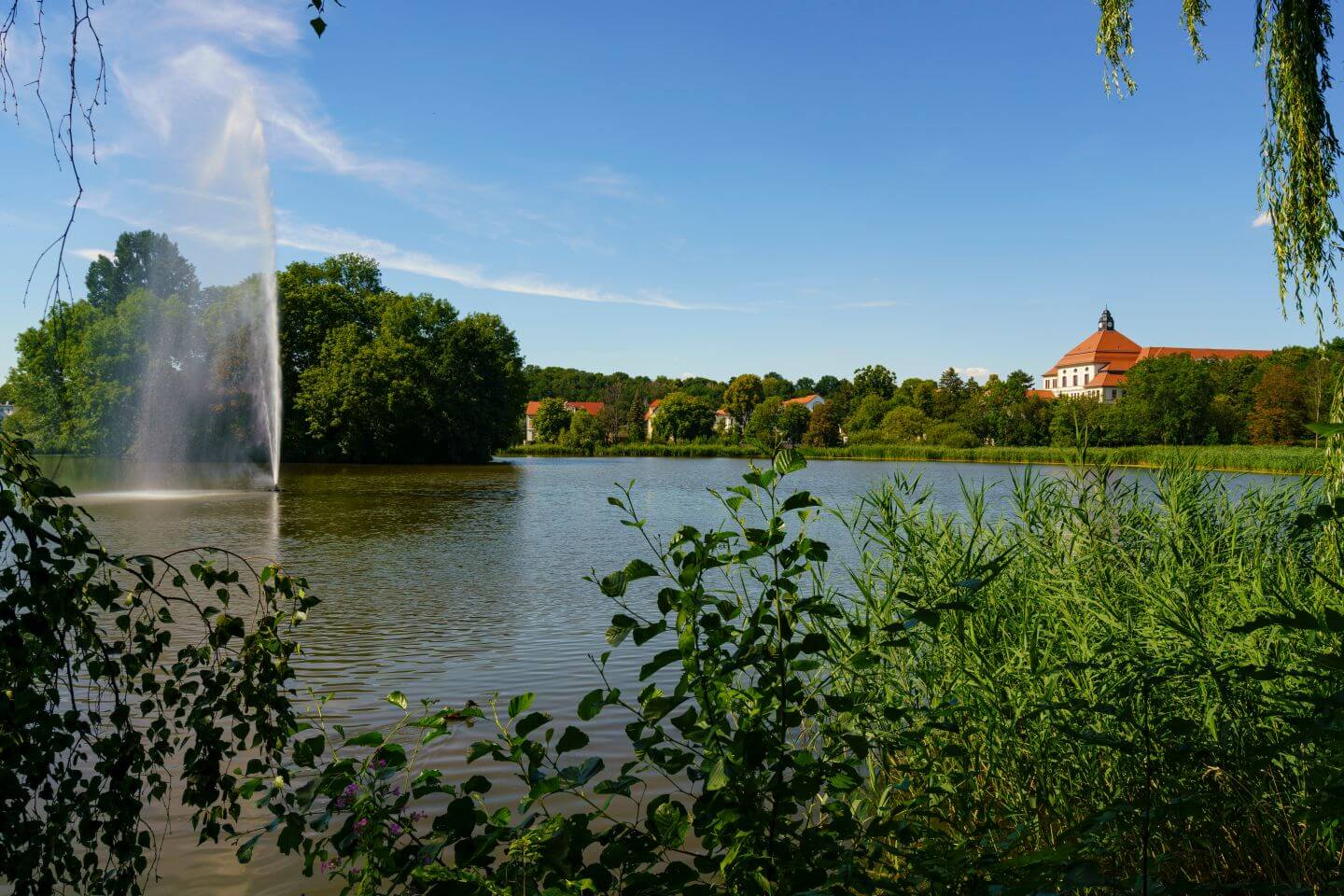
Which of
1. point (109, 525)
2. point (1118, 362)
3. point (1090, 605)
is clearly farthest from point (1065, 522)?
point (1118, 362)

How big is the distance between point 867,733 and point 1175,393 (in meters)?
73.0

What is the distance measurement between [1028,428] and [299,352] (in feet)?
193

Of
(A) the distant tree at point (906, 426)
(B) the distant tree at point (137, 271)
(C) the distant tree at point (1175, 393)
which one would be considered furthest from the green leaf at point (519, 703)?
(A) the distant tree at point (906, 426)

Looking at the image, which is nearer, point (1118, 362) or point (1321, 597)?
point (1321, 597)

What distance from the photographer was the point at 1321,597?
3.93m

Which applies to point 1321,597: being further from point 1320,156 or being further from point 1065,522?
point 1320,156

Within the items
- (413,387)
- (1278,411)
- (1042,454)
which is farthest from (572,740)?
(1278,411)

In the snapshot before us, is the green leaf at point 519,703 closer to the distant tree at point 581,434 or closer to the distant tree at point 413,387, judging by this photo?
the distant tree at point 413,387

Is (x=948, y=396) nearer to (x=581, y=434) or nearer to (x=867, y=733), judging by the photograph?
(x=581, y=434)

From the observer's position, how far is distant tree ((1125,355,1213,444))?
63.4m

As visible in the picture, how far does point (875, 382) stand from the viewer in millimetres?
107438

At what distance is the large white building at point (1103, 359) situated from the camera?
110 metres

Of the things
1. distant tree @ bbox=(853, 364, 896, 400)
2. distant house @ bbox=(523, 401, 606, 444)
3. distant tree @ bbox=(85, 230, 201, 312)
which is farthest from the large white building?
distant tree @ bbox=(85, 230, 201, 312)

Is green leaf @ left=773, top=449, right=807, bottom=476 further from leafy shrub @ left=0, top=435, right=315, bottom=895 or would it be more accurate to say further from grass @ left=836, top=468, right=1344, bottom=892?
leafy shrub @ left=0, top=435, right=315, bottom=895
